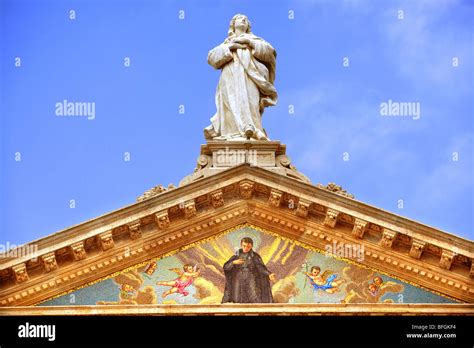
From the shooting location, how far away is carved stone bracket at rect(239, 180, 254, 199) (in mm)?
29312

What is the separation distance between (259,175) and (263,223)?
983mm

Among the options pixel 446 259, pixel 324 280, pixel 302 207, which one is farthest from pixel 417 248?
pixel 302 207

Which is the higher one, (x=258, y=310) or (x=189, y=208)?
(x=189, y=208)

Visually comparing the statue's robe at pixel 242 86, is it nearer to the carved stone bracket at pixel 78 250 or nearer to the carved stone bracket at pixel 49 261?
the carved stone bracket at pixel 78 250

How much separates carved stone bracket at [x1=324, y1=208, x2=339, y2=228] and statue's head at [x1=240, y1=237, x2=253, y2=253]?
159 cm

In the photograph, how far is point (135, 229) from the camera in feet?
94.2

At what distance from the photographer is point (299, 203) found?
1141 inches

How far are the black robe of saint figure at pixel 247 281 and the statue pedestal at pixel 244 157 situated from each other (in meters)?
2.56

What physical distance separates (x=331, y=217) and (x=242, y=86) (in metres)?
Result: 4.97

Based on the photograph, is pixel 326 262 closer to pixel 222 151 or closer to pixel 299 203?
pixel 299 203

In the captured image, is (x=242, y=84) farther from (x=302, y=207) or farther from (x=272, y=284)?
(x=272, y=284)

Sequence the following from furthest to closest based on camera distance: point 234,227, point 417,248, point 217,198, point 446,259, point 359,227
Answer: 1. point 234,227
2. point 217,198
3. point 359,227
4. point 417,248
5. point 446,259

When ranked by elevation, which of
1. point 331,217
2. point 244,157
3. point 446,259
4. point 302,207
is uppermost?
point 244,157

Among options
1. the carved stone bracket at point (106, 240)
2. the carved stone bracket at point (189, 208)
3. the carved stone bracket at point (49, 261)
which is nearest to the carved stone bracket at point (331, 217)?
the carved stone bracket at point (189, 208)
